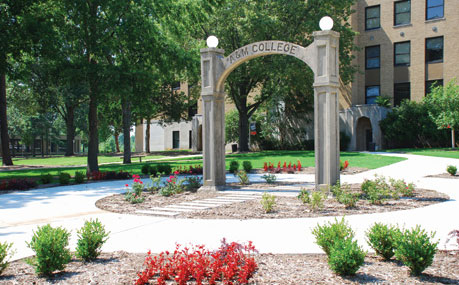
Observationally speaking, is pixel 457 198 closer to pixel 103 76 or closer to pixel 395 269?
pixel 395 269

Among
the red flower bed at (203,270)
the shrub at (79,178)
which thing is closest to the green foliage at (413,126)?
the shrub at (79,178)

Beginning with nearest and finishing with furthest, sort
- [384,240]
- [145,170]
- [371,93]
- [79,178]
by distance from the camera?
1. [384,240]
2. [79,178]
3. [145,170]
4. [371,93]

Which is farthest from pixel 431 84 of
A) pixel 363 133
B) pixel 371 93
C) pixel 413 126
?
pixel 363 133

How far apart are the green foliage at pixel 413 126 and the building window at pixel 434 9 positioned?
734cm

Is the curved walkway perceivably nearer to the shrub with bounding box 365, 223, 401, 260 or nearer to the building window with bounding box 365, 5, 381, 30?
the shrub with bounding box 365, 223, 401, 260

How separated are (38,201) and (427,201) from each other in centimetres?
980

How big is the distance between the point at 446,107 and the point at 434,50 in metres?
7.24

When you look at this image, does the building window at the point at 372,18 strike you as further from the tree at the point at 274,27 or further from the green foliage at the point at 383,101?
the green foliage at the point at 383,101

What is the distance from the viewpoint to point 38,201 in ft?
36.5

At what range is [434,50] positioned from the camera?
1362 inches

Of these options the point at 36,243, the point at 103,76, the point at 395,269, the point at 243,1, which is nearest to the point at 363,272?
the point at 395,269

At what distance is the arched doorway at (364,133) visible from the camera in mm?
36938

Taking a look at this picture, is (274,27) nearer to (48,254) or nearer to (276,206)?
(276,206)

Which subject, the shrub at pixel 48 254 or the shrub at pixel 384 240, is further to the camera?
the shrub at pixel 384 240
